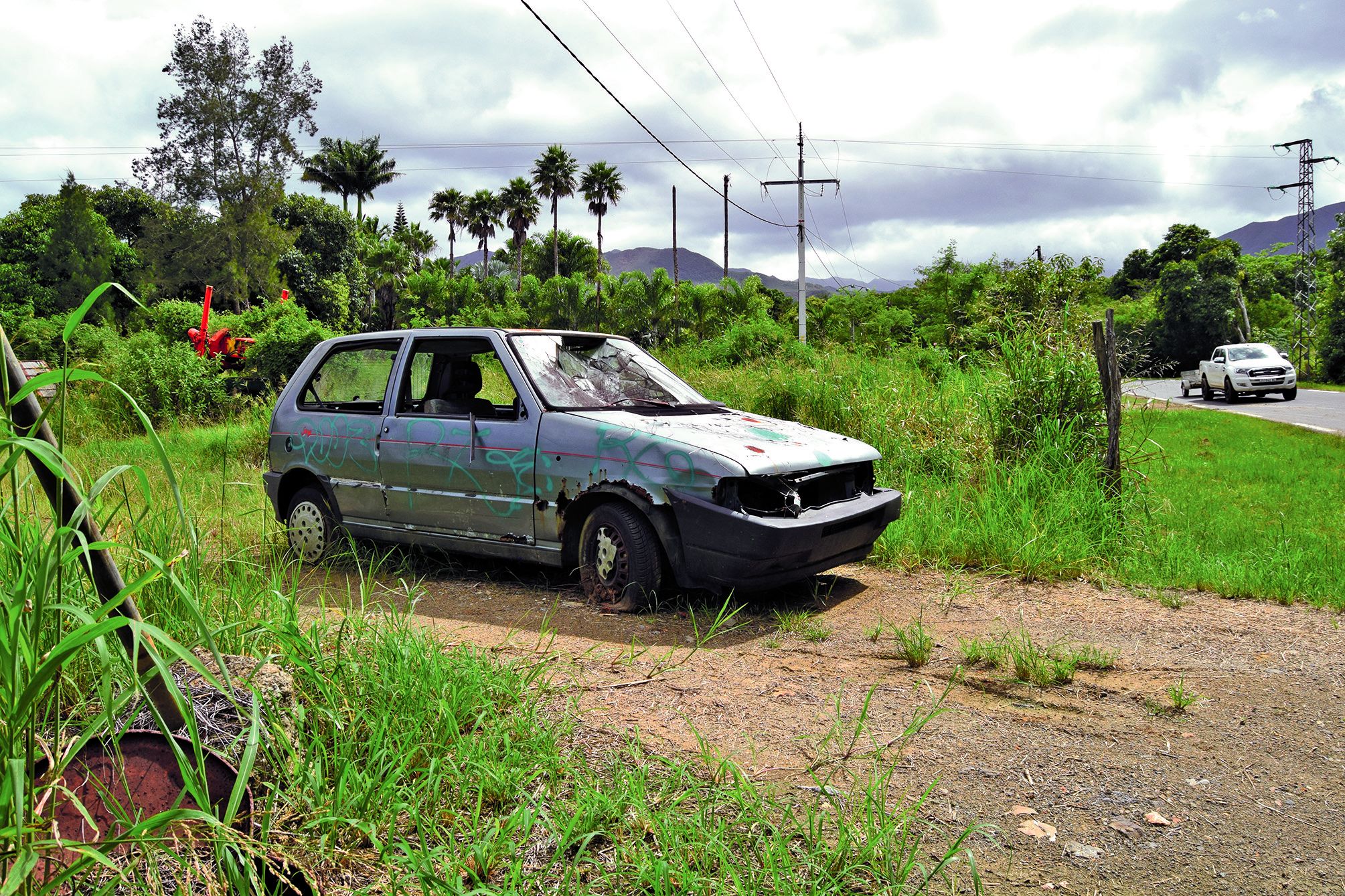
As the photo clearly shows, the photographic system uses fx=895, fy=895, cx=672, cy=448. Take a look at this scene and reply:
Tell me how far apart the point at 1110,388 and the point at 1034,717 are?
4765mm

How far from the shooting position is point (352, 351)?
6.76 metres

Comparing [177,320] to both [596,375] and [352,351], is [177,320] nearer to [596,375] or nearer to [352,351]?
[352,351]

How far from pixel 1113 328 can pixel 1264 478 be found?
18.4 feet

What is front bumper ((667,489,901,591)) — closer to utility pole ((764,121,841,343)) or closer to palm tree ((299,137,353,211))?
utility pole ((764,121,841,343))

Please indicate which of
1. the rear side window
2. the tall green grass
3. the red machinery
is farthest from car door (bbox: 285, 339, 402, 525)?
the red machinery

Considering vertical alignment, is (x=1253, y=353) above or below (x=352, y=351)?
above

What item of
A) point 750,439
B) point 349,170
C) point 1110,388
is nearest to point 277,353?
point 750,439

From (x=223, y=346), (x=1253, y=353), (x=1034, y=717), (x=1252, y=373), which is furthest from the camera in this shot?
(x=1253, y=353)

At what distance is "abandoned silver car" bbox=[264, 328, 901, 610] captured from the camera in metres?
4.88

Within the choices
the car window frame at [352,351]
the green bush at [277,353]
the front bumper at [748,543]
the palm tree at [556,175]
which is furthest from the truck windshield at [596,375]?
the palm tree at [556,175]

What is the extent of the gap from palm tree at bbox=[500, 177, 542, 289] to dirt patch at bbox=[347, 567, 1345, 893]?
67.5 meters

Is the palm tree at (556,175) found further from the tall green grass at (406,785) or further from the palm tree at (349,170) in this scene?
the tall green grass at (406,785)

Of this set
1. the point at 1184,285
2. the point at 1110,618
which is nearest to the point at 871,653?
the point at 1110,618

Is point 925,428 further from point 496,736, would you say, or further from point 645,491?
point 496,736
